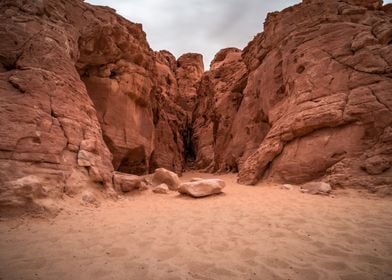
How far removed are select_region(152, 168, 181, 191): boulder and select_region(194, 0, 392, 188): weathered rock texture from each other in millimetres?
3320

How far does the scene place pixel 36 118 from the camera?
614 cm

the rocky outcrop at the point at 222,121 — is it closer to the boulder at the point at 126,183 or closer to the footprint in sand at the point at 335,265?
the boulder at the point at 126,183

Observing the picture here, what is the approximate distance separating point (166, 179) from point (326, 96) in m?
7.60

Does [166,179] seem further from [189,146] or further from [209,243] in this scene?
[189,146]

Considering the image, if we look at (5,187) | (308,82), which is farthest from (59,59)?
(308,82)

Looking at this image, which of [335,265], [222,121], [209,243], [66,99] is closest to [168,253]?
[209,243]

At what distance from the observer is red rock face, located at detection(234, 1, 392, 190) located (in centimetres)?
741

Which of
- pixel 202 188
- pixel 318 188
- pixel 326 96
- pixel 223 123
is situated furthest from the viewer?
pixel 223 123

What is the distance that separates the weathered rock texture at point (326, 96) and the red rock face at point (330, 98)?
1.1 inches

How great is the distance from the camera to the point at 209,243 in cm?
361

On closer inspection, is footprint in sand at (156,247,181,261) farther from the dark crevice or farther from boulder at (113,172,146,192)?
the dark crevice

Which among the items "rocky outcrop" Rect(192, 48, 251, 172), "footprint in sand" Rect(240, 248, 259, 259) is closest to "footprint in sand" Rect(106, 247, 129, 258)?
"footprint in sand" Rect(240, 248, 259, 259)

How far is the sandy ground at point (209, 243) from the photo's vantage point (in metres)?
2.67

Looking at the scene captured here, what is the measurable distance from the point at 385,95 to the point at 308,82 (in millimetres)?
2917
